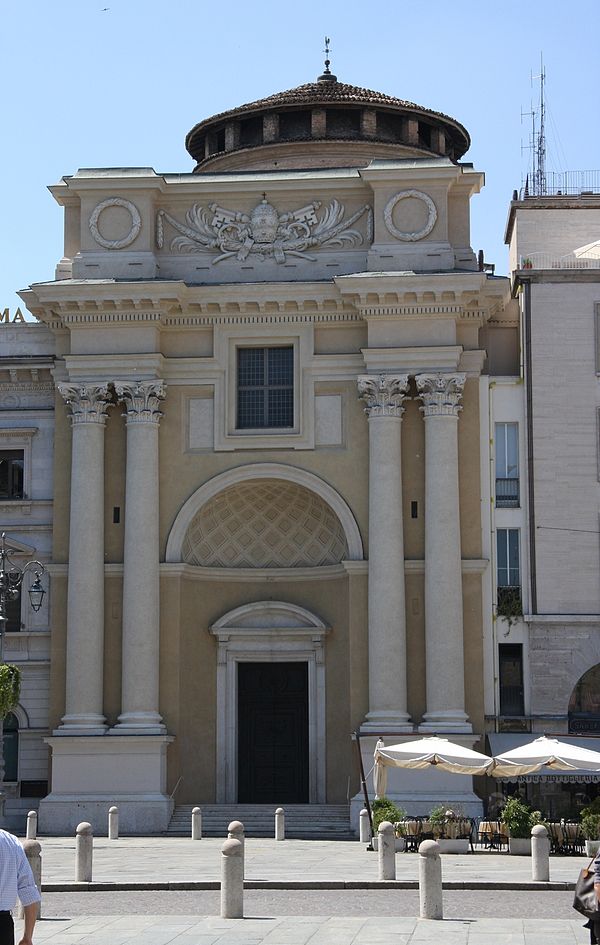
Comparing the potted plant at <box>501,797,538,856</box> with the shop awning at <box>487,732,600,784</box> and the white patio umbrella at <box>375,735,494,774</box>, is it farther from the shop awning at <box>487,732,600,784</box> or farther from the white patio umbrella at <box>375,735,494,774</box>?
the shop awning at <box>487,732,600,784</box>

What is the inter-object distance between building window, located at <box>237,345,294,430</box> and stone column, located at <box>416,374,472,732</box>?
3.76 m

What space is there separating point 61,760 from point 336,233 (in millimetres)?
15696

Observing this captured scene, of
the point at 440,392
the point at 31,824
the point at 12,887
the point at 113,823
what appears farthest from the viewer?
the point at 440,392

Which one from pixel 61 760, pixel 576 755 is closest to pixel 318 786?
pixel 61 760

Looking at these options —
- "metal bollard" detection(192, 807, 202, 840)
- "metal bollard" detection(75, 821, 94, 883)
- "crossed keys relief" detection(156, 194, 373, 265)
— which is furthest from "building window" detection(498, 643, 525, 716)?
→ "metal bollard" detection(75, 821, 94, 883)

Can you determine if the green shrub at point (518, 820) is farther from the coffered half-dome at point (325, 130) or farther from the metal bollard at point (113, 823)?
the coffered half-dome at point (325, 130)

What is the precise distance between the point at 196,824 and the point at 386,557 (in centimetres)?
834

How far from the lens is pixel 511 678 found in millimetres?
41844

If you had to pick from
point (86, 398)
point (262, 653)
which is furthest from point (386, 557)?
point (86, 398)

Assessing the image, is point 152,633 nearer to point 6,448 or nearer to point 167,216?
point 6,448

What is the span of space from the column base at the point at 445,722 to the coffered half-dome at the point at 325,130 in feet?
57.3

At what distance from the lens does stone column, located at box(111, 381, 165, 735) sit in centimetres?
4141

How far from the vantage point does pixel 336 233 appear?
43.5 m

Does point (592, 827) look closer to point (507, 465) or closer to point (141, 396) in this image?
point (507, 465)
